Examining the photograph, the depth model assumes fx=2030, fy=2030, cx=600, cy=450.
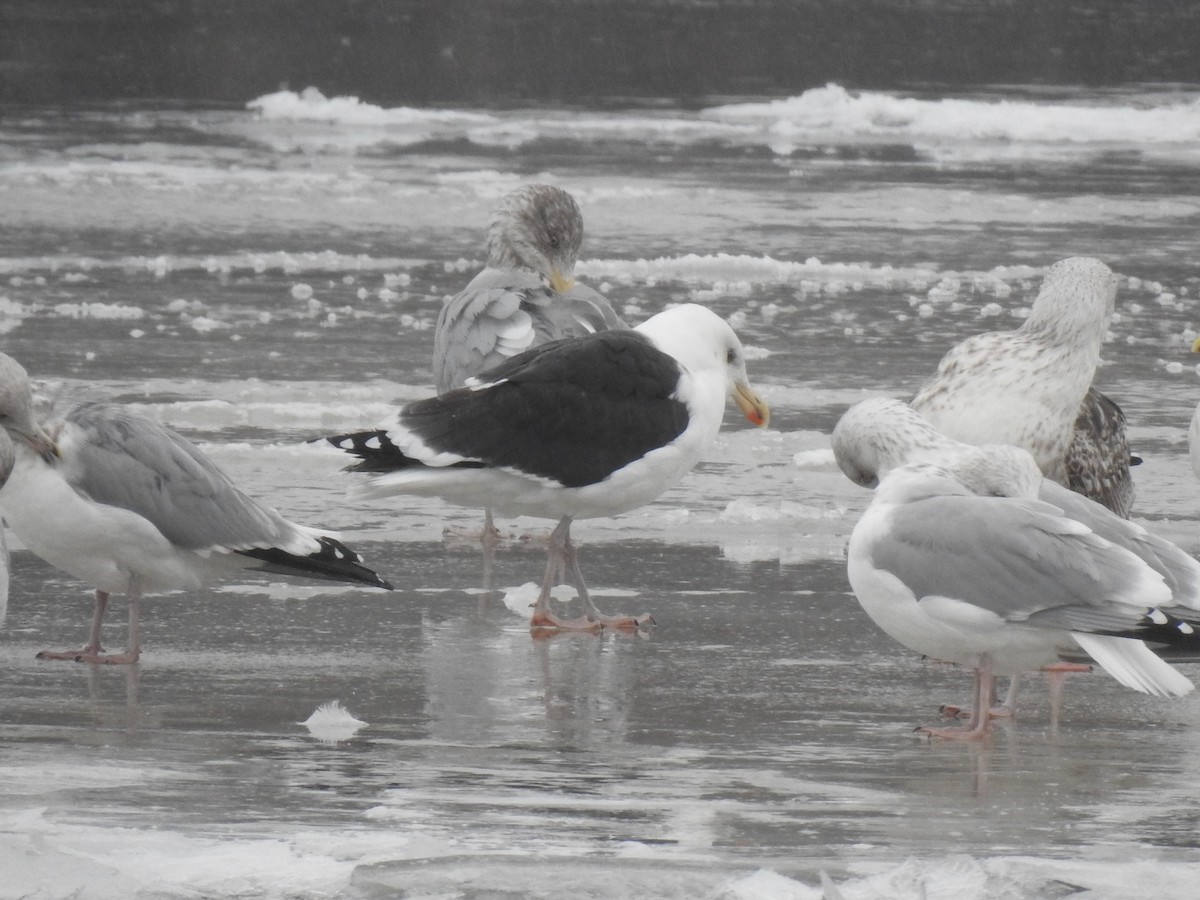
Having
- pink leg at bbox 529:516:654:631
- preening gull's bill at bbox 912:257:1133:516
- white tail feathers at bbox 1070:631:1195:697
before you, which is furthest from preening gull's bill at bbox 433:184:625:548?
white tail feathers at bbox 1070:631:1195:697

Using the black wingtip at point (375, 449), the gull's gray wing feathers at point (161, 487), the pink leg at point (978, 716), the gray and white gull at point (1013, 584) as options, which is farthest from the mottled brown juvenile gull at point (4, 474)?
the pink leg at point (978, 716)

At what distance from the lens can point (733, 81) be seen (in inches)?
1421

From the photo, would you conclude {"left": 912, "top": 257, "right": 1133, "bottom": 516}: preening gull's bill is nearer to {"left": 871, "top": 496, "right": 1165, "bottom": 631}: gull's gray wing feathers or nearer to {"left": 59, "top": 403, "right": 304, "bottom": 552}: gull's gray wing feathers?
{"left": 871, "top": 496, "right": 1165, "bottom": 631}: gull's gray wing feathers

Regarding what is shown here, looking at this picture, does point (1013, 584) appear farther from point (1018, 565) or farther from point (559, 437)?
point (559, 437)

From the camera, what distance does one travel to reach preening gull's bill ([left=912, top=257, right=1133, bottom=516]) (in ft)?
23.9

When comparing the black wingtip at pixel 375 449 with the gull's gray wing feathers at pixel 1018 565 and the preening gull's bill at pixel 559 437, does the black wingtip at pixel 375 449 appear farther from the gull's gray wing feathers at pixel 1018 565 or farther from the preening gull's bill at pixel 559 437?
the gull's gray wing feathers at pixel 1018 565

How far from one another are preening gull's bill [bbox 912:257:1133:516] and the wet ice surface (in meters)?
0.65

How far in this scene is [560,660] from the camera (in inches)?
245

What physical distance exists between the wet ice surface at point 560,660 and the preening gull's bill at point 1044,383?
2.14 ft

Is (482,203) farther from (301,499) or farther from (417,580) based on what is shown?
(417,580)

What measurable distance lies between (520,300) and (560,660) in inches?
93.0

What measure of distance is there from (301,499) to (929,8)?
4700cm

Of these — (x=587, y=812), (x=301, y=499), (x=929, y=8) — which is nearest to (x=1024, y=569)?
(x=587, y=812)

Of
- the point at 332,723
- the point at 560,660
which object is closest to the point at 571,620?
the point at 560,660
